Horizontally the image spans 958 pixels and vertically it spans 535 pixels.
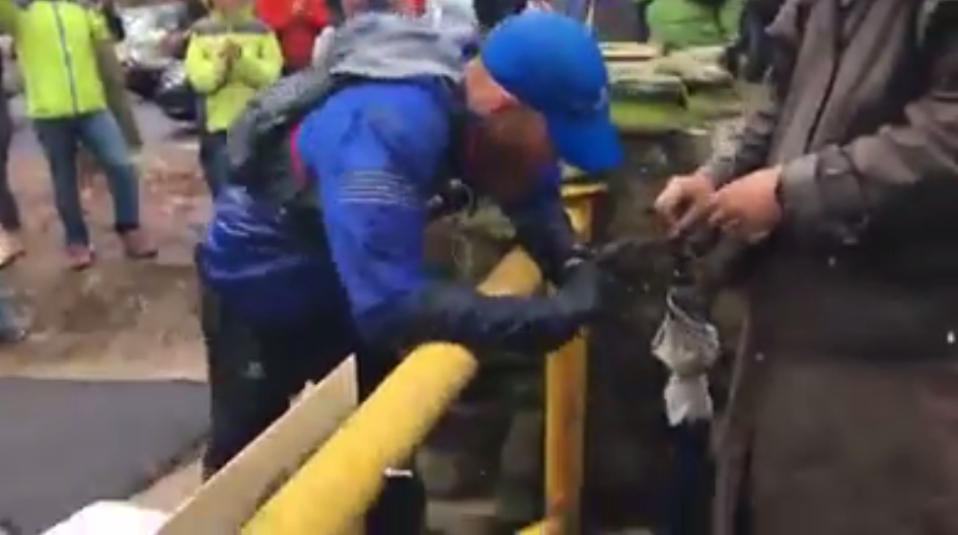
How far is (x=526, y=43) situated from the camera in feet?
10.7

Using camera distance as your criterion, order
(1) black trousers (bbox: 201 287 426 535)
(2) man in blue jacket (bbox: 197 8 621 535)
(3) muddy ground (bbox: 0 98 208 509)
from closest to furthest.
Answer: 1. (2) man in blue jacket (bbox: 197 8 621 535)
2. (1) black trousers (bbox: 201 287 426 535)
3. (3) muddy ground (bbox: 0 98 208 509)

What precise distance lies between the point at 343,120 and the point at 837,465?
1.03 meters

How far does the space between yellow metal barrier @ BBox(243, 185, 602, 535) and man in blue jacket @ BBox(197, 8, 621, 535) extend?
0.09m

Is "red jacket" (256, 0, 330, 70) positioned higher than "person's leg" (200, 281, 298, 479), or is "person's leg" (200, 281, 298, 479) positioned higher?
"person's leg" (200, 281, 298, 479)

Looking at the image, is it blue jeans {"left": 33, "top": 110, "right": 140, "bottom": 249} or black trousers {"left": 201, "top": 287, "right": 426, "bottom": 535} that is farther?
blue jeans {"left": 33, "top": 110, "right": 140, "bottom": 249}

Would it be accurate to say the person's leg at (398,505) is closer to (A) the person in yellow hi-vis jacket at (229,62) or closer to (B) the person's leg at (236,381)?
(B) the person's leg at (236,381)

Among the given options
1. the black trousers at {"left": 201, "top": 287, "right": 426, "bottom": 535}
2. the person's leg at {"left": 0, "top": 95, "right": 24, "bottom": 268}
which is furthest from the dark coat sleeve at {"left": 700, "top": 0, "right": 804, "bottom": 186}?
the person's leg at {"left": 0, "top": 95, "right": 24, "bottom": 268}

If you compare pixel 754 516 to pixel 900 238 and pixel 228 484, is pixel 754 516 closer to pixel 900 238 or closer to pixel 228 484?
pixel 900 238

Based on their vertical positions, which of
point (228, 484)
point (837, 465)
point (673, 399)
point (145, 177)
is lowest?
point (145, 177)

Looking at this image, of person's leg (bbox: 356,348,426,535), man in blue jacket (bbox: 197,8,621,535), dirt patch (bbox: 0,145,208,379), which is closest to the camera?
person's leg (bbox: 356,348,426,535)

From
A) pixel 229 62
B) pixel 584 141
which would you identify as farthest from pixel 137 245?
pixel 584 141

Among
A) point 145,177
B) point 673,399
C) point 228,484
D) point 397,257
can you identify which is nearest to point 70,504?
point 673,399

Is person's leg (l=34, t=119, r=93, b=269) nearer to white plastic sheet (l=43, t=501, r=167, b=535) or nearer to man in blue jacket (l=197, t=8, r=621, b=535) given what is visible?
man in blue jacket (l=197, t=8, r=621, b=535)

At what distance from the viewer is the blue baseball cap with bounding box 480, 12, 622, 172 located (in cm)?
326
